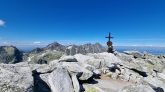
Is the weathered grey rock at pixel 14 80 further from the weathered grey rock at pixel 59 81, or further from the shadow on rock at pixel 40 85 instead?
the weathered grey rock at pixel 59 81

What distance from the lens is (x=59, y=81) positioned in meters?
21.0

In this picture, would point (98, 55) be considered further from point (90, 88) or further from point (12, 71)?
point (12, 71)

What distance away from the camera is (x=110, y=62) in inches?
1476

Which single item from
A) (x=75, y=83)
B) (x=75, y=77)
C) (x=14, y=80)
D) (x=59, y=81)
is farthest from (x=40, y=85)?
(x=75, y=77)

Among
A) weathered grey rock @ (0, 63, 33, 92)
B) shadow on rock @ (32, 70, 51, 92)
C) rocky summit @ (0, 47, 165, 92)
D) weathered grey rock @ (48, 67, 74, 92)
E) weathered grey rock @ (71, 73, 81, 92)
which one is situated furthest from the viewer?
weathered grey rock @ (71, 73, 81, 92)

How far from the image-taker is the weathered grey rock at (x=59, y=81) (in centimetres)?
2039

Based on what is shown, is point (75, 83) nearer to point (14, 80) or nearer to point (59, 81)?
point (59, 81)

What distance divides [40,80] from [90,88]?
6.25 metres

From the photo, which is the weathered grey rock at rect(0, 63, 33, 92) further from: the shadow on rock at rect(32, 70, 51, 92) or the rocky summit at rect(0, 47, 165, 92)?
the shadow on rock at rect(32, 70, 51, 92)

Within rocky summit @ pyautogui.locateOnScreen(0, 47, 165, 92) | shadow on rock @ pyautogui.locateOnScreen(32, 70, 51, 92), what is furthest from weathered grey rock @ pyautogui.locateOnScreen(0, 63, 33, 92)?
shadow on rock @ pyautogui.locateOnScreen(32, 70, 51, 92)

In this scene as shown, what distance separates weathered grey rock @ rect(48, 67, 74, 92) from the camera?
20394 mm

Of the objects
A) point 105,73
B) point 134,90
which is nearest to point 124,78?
point 105,73

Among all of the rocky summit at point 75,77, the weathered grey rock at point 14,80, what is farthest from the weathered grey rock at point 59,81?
the weathered grey rock at point 14,80

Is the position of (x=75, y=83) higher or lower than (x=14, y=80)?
lower
